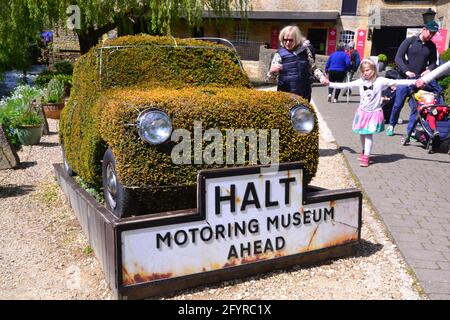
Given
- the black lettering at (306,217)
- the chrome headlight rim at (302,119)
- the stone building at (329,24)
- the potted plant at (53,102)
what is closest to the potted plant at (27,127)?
the potted plant at (53,102)

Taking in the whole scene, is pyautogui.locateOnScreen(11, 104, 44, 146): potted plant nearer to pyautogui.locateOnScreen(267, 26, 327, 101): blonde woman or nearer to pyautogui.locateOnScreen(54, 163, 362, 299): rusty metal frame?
A: pyautogui.locateOnScreen(267, 26, 327, 101): blonde woman

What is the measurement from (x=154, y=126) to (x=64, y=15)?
1444 centimetres

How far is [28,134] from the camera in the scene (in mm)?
9156

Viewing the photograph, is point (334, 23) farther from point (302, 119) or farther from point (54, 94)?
point (302, 119)

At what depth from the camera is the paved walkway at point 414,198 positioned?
3953 mm

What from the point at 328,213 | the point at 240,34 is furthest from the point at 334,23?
the point at 328,213

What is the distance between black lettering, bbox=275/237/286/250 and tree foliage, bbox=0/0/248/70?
14419 millimetres

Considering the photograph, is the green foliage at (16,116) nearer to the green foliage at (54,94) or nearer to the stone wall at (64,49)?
the green foliage at (54,94)

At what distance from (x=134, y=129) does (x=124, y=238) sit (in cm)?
80

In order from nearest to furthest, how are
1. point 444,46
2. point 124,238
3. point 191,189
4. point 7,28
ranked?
1. point 124,238
2. point 191,189
3. point 7,28
4. point 444,46

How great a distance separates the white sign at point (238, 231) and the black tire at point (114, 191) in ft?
1.73
